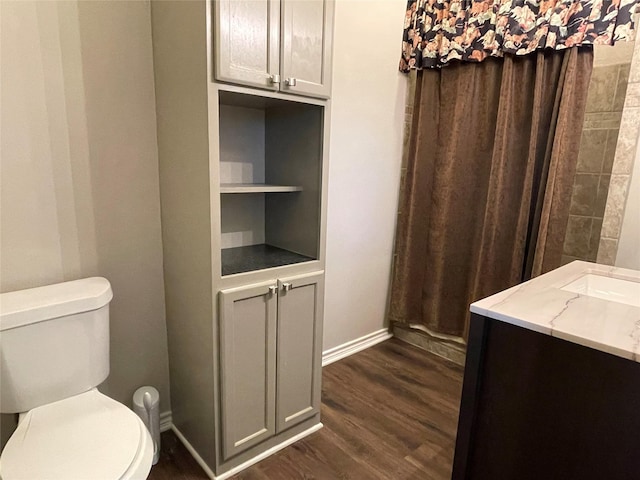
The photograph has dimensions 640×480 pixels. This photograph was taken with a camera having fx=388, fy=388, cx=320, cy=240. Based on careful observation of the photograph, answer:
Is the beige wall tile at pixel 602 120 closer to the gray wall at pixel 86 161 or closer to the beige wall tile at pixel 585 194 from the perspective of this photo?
the beige wall tile at pixel 585 194

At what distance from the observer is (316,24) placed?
155 centimetres

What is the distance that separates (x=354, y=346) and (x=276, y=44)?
2.01 metres

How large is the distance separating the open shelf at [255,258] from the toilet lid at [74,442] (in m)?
0.61

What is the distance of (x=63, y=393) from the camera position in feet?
4.50

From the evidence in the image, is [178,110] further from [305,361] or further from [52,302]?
[305,361]

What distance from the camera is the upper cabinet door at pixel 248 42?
1297 millimetres

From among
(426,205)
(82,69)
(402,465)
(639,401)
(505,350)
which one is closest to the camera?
(639,401)

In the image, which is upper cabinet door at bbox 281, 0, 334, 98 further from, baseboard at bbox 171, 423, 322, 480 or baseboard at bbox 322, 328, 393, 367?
baseboard at bbox 322, 328, 393, 367

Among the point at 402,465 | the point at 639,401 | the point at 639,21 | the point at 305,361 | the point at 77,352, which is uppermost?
the point at 639,21

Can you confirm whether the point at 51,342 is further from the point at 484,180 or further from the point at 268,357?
the point at 484,180

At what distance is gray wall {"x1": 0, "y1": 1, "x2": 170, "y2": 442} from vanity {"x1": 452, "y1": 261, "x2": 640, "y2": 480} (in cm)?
140

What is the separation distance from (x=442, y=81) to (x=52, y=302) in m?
2.38

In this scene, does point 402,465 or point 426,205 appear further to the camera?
point 426,205

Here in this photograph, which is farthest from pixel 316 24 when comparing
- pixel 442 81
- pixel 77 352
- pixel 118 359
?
pixel 118 359
